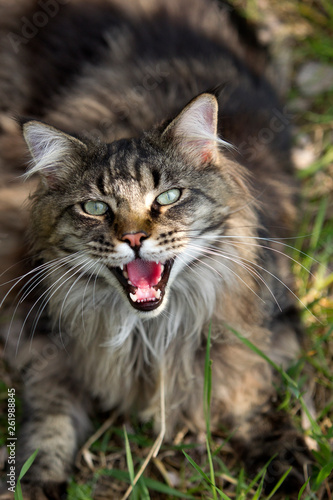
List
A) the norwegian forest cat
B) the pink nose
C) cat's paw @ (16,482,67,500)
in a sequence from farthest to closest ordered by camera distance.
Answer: cat's paw @ (16,482,67,500) < the norwegian forest cat < the pink nose

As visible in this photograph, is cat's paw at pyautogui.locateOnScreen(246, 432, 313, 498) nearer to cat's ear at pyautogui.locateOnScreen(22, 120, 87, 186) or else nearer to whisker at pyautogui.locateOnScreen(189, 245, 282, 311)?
whisker at pyautogui.locateOnScreen(189, 245, 282, 311)

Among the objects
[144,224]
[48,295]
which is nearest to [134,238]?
[144,224]

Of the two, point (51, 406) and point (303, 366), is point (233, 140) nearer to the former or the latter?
point (303, 366)

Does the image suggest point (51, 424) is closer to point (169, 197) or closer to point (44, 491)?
point (44, 491)

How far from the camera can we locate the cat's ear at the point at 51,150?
150cm

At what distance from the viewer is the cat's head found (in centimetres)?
146

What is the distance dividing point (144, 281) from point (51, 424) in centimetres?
74

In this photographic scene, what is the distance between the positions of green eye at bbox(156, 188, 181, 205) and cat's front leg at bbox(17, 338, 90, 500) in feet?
2.48

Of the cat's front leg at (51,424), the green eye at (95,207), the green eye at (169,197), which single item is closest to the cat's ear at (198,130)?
the green eye at (169,197)

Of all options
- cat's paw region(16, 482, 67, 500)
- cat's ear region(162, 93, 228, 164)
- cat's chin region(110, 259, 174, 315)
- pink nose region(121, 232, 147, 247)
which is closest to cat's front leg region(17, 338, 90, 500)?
cat's paw region(16, 482, 67, 500)

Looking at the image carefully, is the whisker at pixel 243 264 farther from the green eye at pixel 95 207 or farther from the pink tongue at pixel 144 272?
the green eye at pixel 95 207

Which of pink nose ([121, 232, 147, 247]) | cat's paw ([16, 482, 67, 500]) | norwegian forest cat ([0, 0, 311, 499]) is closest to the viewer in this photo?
pink nose ([121, 232, 147, 247])

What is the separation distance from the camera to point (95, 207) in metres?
1.52

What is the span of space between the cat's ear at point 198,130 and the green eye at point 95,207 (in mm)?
275
